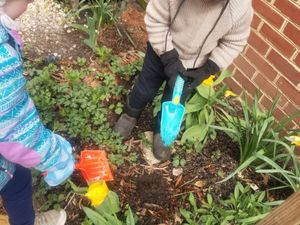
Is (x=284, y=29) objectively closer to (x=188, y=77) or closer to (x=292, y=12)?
(x=292, y=12)

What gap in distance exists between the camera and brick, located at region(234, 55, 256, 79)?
2389 millimetres

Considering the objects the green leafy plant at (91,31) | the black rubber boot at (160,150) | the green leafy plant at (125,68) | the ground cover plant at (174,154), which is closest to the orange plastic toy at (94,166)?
the ground cover plant at (174,154)

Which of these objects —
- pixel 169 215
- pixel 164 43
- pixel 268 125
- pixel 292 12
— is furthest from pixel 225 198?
pixel 292 12

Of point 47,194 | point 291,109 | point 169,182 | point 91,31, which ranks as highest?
point 291,109

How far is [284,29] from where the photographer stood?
208 cm

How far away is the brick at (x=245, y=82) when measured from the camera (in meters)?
2.42

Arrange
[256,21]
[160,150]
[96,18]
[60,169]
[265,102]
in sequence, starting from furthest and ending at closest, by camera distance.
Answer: [96,18] → [265,102] → [256,21] → [160,150] → [60,169]

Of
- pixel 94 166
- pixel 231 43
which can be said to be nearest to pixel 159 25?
pixel 231 43

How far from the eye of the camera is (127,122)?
7.06ft

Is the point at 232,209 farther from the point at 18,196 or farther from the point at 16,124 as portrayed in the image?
the point at 16,124

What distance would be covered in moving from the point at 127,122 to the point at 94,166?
0.39 m

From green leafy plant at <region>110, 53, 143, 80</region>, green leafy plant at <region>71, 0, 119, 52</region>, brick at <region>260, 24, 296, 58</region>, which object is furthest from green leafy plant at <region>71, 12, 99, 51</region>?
brick at <region>260, 24, 296, 58</region>

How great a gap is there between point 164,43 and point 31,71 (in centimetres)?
100

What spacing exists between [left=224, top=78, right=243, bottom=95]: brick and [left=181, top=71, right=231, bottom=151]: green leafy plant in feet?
1.17
